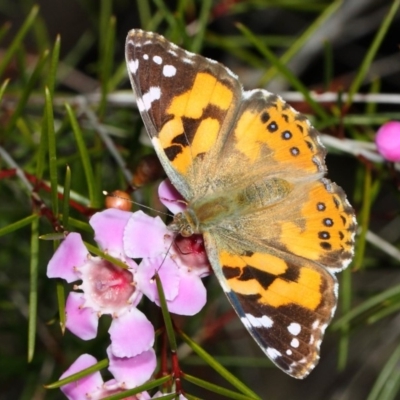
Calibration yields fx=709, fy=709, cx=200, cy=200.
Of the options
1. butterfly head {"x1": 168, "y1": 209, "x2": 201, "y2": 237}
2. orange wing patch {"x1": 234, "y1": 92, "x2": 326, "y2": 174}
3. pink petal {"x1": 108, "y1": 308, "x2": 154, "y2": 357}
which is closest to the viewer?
pink petal {"x1": 108, "y1": 308, "x2": 154, "y2": 357}

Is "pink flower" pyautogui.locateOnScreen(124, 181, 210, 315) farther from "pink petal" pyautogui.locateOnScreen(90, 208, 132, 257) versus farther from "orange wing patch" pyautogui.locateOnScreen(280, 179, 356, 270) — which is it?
"orange wing patch" pyautogui.locateOnScreen(280, 179, 356, 270)

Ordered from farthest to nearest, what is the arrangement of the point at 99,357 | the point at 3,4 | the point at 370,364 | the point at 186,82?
the point at 3,4 < the point at 370,364 < the point at 99,357 < the point at 186,82

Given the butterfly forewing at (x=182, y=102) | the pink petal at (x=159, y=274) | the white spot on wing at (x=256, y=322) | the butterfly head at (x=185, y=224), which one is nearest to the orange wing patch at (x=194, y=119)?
the butterfly forewing at (x=182, y=102)

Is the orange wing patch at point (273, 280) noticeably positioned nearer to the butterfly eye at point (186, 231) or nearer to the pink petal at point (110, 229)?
the butterfly eye at point (186, 231)

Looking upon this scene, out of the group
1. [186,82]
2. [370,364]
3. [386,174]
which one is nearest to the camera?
[186,82]

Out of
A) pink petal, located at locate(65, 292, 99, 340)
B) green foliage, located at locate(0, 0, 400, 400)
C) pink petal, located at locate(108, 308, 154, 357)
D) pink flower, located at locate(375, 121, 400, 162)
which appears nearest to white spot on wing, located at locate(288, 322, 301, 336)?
green foliage, located at locate(0, 0, 400, 400)

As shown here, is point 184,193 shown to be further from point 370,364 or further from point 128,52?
point 370,364

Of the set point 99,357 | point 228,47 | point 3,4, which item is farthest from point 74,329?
point 3,4
